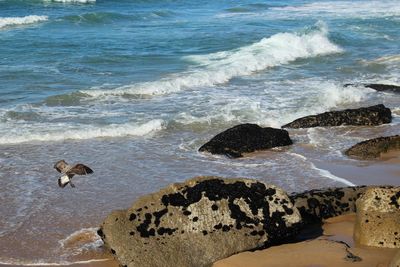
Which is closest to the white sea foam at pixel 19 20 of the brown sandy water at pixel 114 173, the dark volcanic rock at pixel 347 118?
the brown sandy water at pixel 114 173

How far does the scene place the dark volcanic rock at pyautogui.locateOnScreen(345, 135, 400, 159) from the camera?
9.34 m

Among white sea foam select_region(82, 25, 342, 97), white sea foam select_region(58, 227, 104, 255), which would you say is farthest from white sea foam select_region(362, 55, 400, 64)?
white sea foam select_region(58, 227, 104, 255)

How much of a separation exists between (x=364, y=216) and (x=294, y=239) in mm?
731

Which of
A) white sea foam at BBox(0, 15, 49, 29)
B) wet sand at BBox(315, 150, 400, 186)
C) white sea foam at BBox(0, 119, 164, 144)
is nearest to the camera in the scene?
wet sand at BBox(315, 150, 400, 186)

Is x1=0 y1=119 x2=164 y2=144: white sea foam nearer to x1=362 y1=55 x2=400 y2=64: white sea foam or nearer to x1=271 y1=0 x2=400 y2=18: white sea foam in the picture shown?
x1=362 y1=55 x2=400 y2=64: white sea foam

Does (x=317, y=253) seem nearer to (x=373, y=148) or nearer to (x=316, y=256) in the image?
(x=316, y=256)

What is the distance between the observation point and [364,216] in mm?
5898

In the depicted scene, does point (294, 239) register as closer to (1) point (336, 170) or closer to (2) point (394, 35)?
(1) point (336, 170)

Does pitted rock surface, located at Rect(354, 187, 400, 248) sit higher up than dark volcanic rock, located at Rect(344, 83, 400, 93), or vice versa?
pitted rock surface, located at Rect(354, 187, 400, 248)

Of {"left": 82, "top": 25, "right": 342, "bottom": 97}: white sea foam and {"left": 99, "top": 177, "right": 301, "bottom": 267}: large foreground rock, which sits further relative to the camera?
{"left": 82, "top": 25, "right": 342, "bottom": 97}: white sea foam

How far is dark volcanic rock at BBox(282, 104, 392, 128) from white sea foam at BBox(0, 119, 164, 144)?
2717 millimetres

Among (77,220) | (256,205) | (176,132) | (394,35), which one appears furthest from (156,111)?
(394,35)

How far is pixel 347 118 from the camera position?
37.7 feet

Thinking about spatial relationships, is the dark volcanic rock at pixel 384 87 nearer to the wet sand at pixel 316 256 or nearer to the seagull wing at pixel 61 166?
the seagull wing at pixel 61 166
